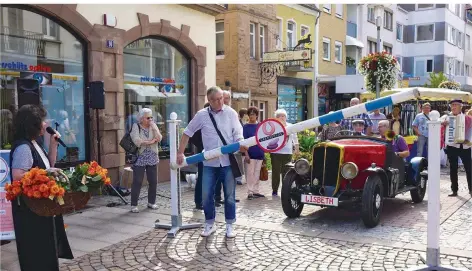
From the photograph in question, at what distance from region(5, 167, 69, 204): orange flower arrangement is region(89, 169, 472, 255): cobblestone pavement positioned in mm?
3405

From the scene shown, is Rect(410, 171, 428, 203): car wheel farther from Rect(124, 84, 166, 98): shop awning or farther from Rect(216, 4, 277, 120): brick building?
Rect(216, 4, 277, 120): brick building

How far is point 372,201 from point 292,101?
53.8 feet

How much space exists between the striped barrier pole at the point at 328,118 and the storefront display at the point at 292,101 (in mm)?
15809

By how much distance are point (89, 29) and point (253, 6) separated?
34.9ft

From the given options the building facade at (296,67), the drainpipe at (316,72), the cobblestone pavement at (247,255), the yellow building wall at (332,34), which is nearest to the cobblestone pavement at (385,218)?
the cobblestone pavement at (247,255)

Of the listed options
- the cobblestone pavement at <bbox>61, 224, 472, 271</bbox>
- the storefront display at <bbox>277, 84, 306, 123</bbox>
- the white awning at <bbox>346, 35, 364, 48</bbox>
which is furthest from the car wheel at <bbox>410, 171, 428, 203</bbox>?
the white awning at <bbox>346, 35, 364, 48</bbox>

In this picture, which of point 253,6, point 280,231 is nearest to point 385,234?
point 280,231

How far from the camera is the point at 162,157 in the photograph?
10.9 metres

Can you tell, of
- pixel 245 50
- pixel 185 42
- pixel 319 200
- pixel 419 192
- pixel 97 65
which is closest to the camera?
pixel 319 200

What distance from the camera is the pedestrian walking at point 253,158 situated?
8125 millimetres

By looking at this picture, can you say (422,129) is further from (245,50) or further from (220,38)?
(220,38)

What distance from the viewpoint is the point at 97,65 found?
9.12 m

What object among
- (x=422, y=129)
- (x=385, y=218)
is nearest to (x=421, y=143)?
(x=422, y=129)

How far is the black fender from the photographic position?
6.29 meters
